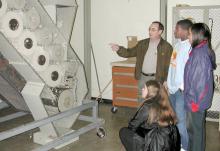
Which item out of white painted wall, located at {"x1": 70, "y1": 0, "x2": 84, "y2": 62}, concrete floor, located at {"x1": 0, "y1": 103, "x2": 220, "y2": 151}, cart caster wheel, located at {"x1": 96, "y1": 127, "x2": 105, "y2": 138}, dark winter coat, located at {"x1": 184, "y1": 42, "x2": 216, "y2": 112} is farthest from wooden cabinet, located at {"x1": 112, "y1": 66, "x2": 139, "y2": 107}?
dark winter coat, located at {"x1": 184, "y1": 42, "x2": 216, "y2": 112}

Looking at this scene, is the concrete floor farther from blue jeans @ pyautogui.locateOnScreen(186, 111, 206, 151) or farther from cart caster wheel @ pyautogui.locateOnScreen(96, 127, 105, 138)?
blue jeans @ pyautogui.locateOnScreen(186, 111, 206, 151)

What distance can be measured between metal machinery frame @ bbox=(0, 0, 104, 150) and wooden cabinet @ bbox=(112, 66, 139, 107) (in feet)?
3.21

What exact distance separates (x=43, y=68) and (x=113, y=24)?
2.68m

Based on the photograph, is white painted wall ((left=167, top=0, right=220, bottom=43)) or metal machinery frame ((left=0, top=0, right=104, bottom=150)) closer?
metal machinery frame ((left=0, top=0, right=104, bottom=150))

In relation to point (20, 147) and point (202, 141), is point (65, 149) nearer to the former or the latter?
point (20, 147)

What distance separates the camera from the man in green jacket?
13.8 ft

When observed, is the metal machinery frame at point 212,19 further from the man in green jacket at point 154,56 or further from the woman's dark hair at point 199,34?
the woman's dark hair at point 199,34

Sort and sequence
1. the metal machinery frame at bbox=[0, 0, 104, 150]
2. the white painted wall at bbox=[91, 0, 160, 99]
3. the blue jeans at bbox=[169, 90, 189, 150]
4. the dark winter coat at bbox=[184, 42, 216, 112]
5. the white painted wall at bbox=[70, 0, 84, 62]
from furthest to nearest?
the white painted wall at bbox=[70, 0, 84, 62] → the white painted wall at bbox=[91, 0, 160, 99] → the blue jeans at bbox=[169, 90, 189, 150] → the metal machinery frame at bbox=[0, 0, 104, 150] → the dark winter coat at bbox=[184, 42, 216, 112]

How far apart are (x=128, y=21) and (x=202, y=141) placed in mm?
3326

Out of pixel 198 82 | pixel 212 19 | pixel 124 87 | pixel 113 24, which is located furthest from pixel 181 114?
pixel 113 24

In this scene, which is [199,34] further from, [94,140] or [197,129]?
[94,140]

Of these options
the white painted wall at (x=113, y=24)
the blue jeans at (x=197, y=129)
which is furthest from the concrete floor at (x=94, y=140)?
the white painted wall at (x=113, y=24)

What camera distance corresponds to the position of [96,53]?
21.6 feet

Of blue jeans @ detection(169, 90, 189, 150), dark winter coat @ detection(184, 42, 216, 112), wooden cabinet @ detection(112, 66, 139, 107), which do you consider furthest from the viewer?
wooden cabinet @ detection(112, 66, 139, 107)
